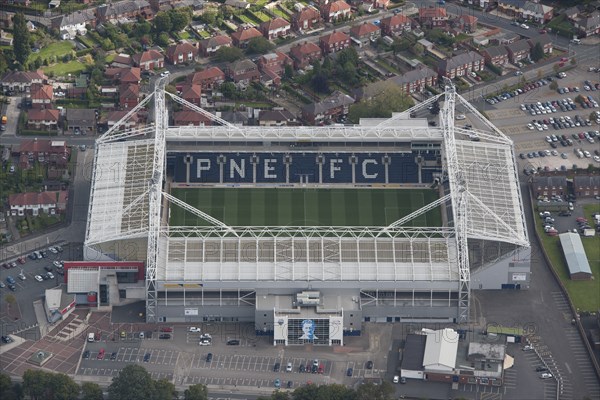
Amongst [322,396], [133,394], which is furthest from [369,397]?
[133,394]

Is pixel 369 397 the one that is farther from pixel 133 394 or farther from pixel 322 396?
pixel 133 394
